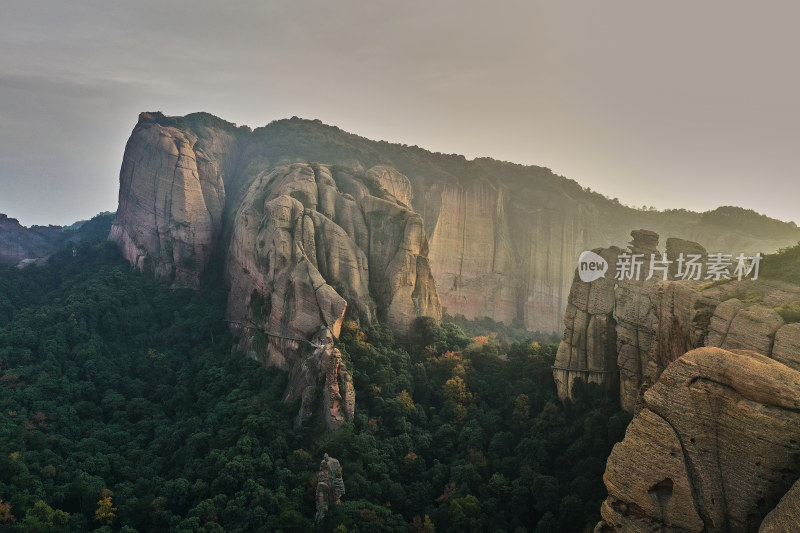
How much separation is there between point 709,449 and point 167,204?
4611 cm

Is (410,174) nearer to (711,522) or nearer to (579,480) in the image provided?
(579,480)

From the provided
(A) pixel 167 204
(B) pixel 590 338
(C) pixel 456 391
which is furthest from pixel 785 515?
(A) pixel 167 204

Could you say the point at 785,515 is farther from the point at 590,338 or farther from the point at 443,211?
the point at 443,211

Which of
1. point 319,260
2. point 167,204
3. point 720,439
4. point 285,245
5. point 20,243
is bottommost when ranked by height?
point 20,243

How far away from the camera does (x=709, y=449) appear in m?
14.6

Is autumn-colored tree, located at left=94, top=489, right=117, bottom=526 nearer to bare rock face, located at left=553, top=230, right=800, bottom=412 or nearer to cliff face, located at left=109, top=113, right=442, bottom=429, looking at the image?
cliff face, located at left=109, top=113, right=442, bottom=429

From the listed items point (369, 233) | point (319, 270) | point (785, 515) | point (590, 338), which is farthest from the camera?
point (369, 233)

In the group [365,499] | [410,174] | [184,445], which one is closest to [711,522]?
[365,499]

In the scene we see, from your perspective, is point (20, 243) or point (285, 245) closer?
point (285, 245)

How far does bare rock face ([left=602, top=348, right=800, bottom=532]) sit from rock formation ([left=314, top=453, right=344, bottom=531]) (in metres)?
13.6

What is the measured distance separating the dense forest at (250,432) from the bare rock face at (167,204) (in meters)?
4.31

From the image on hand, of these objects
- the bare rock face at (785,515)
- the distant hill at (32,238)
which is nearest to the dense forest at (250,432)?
the bare rock face at (785,515)

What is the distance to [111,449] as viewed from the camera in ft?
98.0

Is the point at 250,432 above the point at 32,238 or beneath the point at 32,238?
beneath
